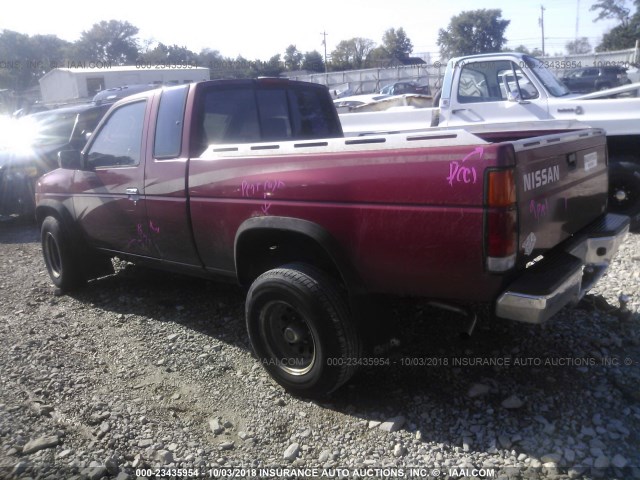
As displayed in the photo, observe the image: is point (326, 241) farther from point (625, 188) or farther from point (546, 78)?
point (546, 78)

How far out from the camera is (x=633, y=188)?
236 inches

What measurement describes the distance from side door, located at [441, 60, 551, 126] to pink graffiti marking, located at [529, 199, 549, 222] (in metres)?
4.39

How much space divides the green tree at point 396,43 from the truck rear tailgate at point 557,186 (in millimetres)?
71788

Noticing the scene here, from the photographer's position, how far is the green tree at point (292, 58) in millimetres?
57750

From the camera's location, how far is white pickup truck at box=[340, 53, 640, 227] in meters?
6.05

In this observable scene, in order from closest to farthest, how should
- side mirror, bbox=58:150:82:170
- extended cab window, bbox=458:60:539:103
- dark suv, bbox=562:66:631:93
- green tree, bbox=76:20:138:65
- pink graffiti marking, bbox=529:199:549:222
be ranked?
pink graffiti marking, bbox=529:199:549:222
side mirror, bbox=58:150:82:170
extended cab window, bbox=458:60:539:103
dark suv, bbox=562:66:631:93
green tree, bbox=76:20:138:65

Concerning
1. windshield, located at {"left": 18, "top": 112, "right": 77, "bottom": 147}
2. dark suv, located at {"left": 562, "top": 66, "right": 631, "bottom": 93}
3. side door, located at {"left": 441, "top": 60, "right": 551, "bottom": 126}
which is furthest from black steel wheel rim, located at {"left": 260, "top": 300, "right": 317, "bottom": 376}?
dark suv, located at {"left": 562, "top": 66, "right": 631, "bottom": 93}

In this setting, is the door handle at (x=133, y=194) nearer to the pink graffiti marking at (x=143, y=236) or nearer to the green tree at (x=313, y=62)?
the pink graffiti marking at (x=143, y=236)

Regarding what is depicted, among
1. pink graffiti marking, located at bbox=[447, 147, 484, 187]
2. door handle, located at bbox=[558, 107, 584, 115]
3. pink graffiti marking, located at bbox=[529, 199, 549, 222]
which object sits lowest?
pink graffiti marking, located at bbox=[529, 199, 549, 222]

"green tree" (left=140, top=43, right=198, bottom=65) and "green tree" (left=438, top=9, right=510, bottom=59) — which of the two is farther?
"green tree" (left=438, top=9, right=510, bottom=59)

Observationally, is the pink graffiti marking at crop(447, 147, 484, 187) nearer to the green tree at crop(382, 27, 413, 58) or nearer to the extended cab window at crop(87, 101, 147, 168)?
the extended cab window at crop(87, 101, 147, 168)

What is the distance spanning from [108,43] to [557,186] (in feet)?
258

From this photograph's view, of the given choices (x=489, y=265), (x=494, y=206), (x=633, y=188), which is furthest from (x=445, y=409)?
(x=633, y=188)

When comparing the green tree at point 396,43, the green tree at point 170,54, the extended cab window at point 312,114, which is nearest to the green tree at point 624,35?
the green tree at point 396,43
